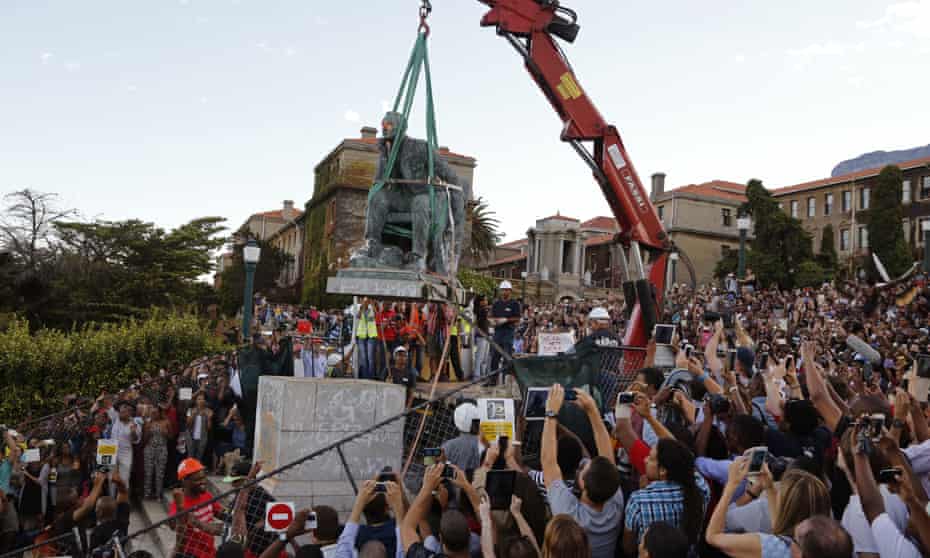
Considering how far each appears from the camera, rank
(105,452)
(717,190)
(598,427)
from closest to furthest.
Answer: (598,427), (105,452), (717,190)

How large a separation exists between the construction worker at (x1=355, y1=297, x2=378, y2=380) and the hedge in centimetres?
1463

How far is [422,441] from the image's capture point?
7520 millimetres

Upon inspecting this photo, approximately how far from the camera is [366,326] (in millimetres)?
9578

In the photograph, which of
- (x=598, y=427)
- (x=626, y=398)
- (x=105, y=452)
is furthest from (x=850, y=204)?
(x=598, y=427)

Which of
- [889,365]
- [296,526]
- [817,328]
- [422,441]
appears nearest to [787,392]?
[422,441]

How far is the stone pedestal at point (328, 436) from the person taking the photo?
7.05m

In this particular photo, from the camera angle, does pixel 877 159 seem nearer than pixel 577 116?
No

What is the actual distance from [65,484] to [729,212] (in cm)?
5930

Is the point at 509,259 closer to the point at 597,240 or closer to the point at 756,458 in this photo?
the point at 597,240

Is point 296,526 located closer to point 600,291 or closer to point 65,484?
point 65,484

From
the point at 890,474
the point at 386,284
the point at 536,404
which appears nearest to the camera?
the point at 890,474

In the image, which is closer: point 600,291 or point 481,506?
point 481,506

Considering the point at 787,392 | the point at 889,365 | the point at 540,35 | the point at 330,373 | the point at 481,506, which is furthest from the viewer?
the point at 540,35

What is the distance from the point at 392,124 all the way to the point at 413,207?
990mm
